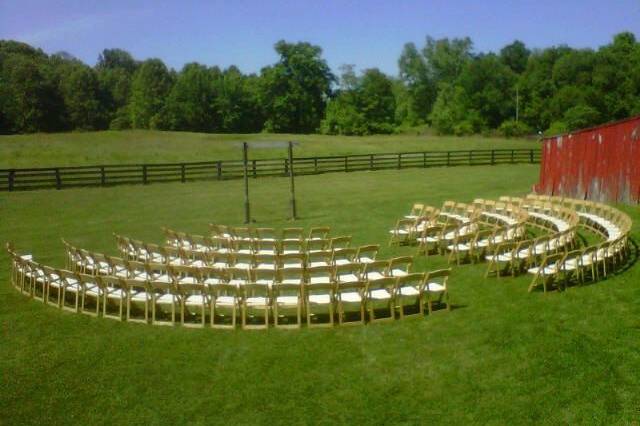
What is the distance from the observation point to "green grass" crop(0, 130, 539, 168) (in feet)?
153

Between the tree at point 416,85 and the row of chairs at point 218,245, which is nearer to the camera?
the row of chairs at point 218,245

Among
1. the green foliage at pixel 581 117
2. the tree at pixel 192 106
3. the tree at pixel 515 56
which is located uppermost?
the tree at pixel 515 56

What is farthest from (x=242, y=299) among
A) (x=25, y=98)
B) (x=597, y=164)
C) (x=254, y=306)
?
(x=25, y=98)

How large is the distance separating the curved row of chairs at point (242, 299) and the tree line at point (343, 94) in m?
60.6

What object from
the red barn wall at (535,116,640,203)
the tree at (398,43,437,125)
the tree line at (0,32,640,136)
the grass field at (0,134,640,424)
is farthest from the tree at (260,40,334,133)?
the grass field at (0,134,640,424)

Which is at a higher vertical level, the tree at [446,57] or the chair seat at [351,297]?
the tree at [446,57]

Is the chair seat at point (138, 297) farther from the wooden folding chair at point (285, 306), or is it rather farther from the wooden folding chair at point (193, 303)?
the wooden folding chair at point (285, 306)

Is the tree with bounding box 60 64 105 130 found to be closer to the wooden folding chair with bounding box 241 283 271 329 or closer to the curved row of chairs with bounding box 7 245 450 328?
the curved row of chairs with bounding box 7 245 450 328

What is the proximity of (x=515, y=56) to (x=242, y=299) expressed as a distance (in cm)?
10101

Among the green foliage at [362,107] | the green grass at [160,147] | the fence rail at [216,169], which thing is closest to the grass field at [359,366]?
the fence rail at [216,169]

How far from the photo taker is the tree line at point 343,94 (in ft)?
238

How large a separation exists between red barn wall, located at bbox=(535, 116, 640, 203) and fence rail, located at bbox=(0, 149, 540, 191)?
16.7m

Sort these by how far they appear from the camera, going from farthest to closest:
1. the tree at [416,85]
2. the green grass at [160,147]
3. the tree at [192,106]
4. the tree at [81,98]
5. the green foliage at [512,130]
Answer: the tree at [416,85]
the tree at [192,106]
the tree at [81,98]
the green foliage at [512,130]
the green grass at [160,147]

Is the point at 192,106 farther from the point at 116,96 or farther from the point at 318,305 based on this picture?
the point at 318,305
